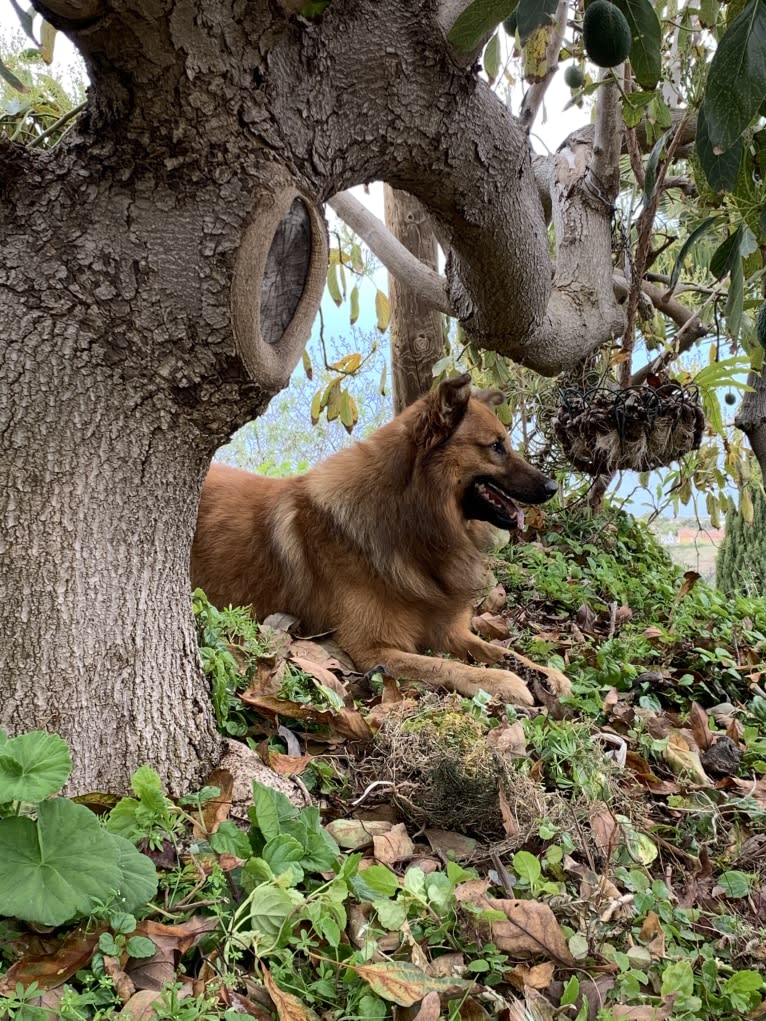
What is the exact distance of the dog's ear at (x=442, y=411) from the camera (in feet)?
10.9

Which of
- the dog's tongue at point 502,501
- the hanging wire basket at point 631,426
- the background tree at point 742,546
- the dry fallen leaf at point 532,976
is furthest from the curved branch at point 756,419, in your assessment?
the background tree at point 742,546

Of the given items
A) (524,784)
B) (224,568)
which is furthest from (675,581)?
(524,784)

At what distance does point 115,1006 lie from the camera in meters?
1.27

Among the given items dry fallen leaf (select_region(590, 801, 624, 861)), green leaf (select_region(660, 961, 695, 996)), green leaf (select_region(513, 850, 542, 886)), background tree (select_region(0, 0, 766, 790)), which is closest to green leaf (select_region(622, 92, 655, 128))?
background tree (select_region(0, 0, 766, 790))

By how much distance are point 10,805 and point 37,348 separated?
2.82 ft

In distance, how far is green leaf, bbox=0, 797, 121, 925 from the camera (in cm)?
124

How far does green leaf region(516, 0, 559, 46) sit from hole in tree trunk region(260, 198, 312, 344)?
61 cm

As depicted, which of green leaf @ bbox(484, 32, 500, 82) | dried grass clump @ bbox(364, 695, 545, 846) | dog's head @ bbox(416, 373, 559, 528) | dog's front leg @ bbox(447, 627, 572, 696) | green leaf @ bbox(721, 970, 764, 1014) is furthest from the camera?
green leaf @ bbox(484, 32, 500, 82)

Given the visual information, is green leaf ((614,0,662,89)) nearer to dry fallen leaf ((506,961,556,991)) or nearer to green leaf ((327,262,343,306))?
dry fallen leaf ((506,961,556,991))

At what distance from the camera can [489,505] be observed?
11.8ft

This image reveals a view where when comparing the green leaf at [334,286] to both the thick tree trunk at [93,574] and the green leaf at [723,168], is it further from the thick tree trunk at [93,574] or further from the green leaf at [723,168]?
the green leaf at [723,168]

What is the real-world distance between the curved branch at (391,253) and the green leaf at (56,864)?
11.0 feet

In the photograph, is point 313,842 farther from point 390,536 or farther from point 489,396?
point 489,396

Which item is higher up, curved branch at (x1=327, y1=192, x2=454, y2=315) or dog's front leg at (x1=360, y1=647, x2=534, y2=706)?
curved branch at (x1=327, y1=192, x2=454, y2=315)
